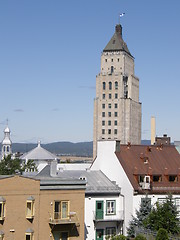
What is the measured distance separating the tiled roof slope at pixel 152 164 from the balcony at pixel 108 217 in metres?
3.08

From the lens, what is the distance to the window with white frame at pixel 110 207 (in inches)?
1838

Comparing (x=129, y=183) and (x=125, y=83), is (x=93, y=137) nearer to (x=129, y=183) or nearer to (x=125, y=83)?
(x=125, y=83)

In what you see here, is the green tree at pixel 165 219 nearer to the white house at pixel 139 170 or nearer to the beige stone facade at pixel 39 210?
the white house at pixel 139 170

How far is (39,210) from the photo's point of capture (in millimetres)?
39562

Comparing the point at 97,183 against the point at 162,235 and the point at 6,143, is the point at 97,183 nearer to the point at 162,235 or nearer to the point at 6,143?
the point at 162,235

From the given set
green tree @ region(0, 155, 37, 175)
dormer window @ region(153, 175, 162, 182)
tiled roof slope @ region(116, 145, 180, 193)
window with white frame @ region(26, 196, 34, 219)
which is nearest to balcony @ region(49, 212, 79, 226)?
window with white frame @ region(26, 196, 34, 219)

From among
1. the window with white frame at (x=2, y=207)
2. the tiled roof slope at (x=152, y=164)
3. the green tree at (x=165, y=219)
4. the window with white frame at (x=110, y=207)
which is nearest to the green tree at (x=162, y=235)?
the green tree at (x=165, y=219)

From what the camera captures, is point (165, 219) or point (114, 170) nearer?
point (165, 219)

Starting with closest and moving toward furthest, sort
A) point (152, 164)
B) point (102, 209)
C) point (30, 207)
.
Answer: point (30, 207), point (102, 209), point (152, 164)

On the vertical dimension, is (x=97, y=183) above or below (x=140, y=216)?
above

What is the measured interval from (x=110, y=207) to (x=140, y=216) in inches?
142

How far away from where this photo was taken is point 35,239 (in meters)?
39.0

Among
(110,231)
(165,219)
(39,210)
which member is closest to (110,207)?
(110,231)

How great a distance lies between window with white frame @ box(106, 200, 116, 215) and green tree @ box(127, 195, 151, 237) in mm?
2491
